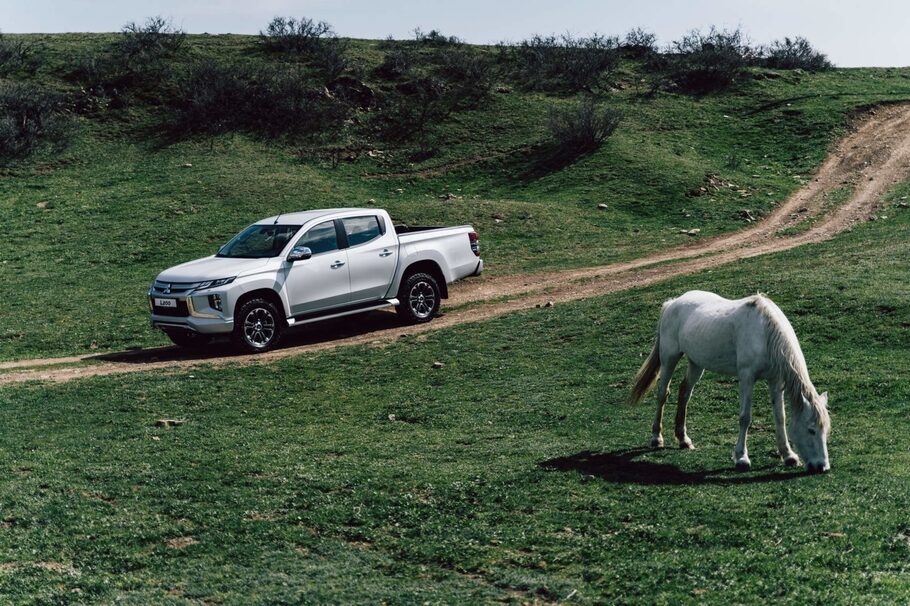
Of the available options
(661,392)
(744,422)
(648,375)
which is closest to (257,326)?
(648,375)

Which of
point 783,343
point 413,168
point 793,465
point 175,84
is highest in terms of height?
point 175,84

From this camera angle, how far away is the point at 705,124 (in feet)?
145

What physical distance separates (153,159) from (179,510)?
32.7 meters

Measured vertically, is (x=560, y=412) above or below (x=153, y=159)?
below

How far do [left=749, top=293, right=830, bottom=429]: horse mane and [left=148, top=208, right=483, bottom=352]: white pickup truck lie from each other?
10.1 m

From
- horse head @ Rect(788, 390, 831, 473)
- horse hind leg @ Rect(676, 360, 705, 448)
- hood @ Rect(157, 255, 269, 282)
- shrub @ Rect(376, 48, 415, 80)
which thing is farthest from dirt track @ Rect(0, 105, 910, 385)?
shrub @ Rect(376, 48, 415, 80)

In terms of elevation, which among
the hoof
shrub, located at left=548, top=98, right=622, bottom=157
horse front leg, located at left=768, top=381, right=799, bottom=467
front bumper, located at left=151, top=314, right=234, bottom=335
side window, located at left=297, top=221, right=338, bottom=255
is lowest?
the hoof

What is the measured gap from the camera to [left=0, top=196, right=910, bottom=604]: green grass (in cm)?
→ 750

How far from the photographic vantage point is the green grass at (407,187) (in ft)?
84.0

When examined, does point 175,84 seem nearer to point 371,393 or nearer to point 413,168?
point 413,168

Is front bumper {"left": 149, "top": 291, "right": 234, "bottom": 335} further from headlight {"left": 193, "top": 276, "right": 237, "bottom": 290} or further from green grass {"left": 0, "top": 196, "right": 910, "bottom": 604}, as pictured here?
green grass {"left": 0, "top": 196, "right": 910, "bottom": 604}

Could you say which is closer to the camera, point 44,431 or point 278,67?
point 44,431

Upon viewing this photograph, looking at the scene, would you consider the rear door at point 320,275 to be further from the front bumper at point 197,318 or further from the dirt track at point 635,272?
the front bumper at point 197,318

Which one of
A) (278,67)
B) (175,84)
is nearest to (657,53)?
(278,67)
